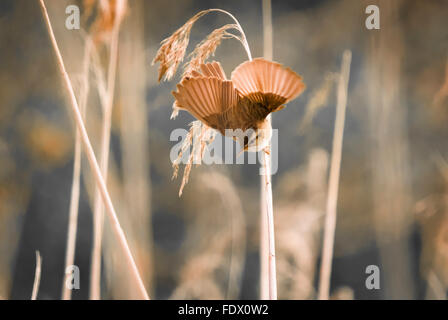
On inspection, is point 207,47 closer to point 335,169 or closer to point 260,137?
point 260,137

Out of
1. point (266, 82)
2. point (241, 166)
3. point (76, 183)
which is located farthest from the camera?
point (241, 166)

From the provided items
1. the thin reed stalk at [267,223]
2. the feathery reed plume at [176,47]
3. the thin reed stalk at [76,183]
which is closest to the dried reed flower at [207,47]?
the feathery reed plume at [176,47]

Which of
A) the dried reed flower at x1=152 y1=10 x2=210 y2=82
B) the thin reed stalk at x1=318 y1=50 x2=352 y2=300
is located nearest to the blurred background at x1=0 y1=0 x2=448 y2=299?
the thin reed stalk at x1=318 y1=50 x2=352 y2=300

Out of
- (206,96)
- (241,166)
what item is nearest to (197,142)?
(206,96)

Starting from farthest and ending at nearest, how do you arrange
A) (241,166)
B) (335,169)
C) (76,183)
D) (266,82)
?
1. (241,166)
2. (335,169)
3. (76,183)
4. (266,82)

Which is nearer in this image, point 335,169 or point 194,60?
point 194,60

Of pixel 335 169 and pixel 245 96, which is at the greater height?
pixel 335 169
